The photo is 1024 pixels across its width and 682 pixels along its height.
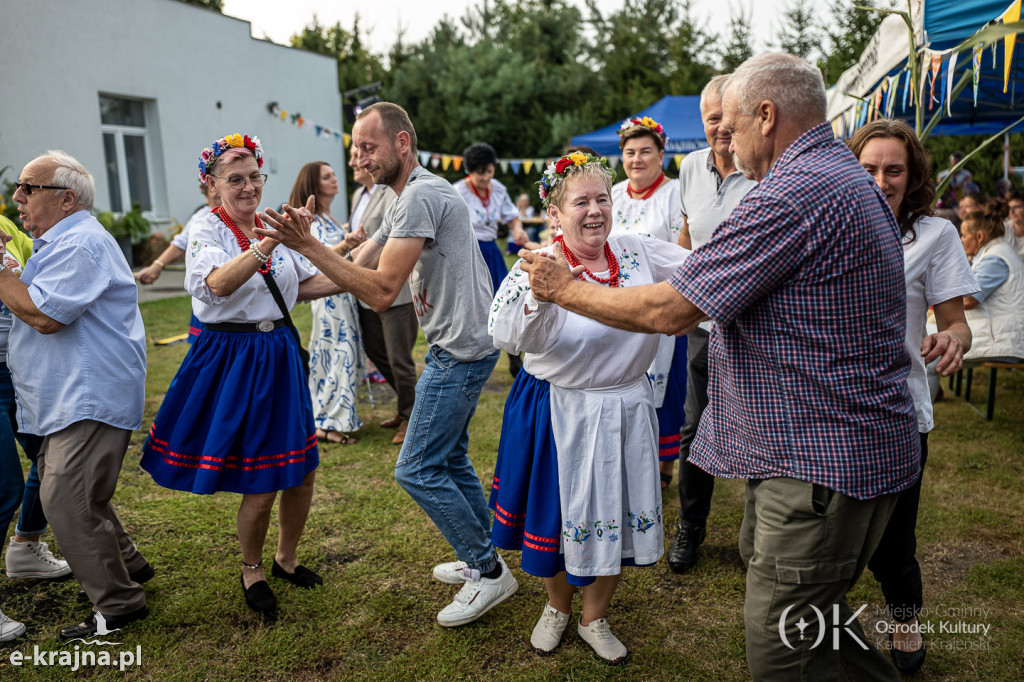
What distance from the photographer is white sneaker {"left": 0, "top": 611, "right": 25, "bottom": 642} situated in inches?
116

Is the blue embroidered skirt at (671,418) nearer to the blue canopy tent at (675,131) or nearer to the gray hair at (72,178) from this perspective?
the gray hair at (72,178)

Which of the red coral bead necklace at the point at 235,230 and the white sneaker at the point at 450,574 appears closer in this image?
the red coral bead necklace at the point at 235,230

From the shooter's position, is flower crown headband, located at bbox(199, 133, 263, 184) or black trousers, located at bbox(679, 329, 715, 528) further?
black trousers, located at bbox(679, 329, 715, 528)

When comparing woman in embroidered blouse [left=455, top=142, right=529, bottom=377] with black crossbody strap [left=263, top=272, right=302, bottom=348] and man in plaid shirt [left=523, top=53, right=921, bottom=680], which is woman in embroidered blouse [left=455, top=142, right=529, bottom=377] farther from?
man in plaid shirt [left=523, top=53, right=921, bottom=680]

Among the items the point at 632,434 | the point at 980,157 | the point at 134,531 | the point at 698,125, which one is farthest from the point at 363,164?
the point at 980,157

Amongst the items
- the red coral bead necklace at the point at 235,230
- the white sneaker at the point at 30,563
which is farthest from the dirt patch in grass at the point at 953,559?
the white sneaker at the point at 30,563

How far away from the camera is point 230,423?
2.97 metres

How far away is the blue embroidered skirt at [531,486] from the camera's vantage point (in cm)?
263

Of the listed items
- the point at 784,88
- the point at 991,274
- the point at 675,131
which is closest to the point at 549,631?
the point at 784,88

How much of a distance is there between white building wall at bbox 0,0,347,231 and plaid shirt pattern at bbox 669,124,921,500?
13124mm

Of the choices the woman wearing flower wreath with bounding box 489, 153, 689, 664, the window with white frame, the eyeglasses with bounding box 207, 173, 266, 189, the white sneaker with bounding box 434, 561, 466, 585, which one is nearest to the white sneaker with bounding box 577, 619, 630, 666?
the woman wearing flower wreath with bounding box 489, 153, 689, 664

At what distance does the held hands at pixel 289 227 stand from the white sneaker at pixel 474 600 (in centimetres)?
153

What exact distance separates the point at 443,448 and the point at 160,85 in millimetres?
13794

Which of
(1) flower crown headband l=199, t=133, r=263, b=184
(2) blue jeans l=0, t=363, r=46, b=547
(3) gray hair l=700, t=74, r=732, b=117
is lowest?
(2) blue jeans l=0, t=363, r=46, b=547
